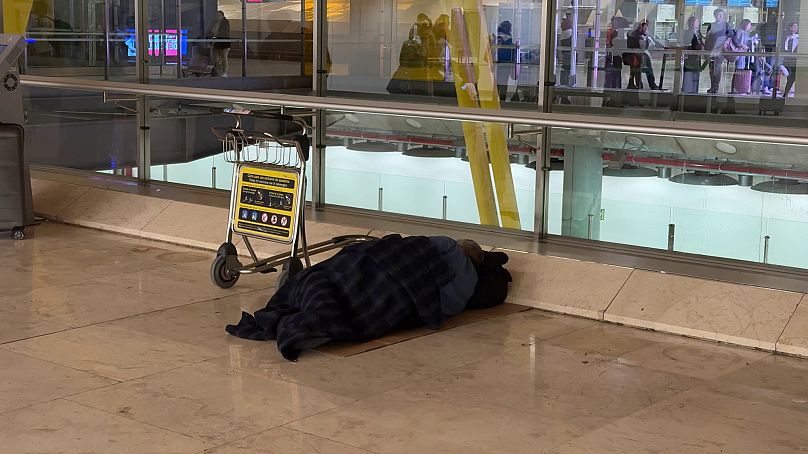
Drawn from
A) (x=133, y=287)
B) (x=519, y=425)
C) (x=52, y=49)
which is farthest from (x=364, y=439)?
(x=52, y=49)

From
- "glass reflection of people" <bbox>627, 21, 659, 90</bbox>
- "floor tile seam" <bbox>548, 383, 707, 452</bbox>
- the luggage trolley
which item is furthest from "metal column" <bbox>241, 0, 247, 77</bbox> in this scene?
"floor tile seam" <bbox>548, 383, 707, 452</bbox>

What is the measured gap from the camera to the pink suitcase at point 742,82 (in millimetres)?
8750

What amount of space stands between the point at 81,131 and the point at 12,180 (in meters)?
2.39

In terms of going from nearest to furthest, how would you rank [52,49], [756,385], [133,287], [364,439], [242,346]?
[364,439] → [756,385] → [242,346] → [133,287] → [52,49]

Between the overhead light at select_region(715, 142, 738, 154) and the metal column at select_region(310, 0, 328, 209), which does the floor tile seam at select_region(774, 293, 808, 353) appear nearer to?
the overhead light at select_region(715, 142, 738, 154)

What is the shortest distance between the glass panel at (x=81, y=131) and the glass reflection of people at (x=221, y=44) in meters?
1.07

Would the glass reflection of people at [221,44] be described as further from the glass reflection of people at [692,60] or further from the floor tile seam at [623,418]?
the floor tile seam at [623,418]

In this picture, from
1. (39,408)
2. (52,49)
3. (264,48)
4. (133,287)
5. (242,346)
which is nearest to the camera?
(39,408)

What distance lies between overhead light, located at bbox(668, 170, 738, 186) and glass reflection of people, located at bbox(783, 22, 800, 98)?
301 cm

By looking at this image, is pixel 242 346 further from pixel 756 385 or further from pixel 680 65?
pixel 680 65

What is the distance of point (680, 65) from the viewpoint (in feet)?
28.8

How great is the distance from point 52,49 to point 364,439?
8.58 metres

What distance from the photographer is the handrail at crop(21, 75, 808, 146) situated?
468 cm

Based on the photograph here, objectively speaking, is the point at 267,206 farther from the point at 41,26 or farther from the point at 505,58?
the point at 41,26
